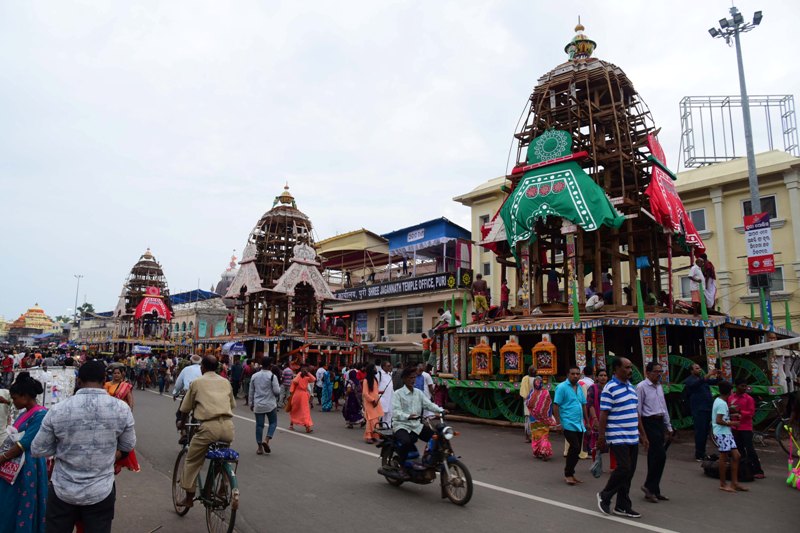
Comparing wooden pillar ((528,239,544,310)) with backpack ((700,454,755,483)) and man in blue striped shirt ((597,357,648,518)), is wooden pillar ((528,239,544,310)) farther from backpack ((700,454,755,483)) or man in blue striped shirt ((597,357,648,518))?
man in blue striped shirt ((597,357,648,518))

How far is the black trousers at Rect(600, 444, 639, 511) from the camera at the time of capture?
19.9ft

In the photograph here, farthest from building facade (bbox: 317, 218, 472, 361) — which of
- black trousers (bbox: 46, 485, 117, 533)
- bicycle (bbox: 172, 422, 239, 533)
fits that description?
black trousers (bbox: 46, 485, 117, 533)

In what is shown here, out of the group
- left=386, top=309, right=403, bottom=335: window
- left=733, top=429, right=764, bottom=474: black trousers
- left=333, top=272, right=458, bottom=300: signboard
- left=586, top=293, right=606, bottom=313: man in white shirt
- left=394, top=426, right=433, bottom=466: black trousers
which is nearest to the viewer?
left=394, top=426, right=433, bottom=466: black trousers

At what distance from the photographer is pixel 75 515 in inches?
145

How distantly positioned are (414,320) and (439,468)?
26.9 m

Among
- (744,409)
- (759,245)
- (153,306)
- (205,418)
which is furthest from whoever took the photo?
(153,306)

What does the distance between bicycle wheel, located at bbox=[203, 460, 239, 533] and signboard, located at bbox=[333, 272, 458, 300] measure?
24.8 m

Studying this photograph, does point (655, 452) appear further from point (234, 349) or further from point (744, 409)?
point (234, 349)

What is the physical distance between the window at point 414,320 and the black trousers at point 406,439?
26042mm

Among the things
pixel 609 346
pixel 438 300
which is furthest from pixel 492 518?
pixel 438 300

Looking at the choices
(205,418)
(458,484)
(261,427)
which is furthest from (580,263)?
(205,418)

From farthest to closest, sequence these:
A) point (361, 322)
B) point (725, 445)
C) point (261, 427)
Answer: point (361, 322), point (261, 427), point (725, 445)

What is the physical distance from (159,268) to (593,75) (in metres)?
45.7

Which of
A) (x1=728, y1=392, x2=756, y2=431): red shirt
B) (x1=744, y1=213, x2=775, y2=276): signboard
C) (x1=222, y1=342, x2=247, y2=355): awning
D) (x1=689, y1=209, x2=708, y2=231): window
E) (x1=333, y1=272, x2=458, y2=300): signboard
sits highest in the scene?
(x1=689, y1=209, x2=708, y2=231): window
